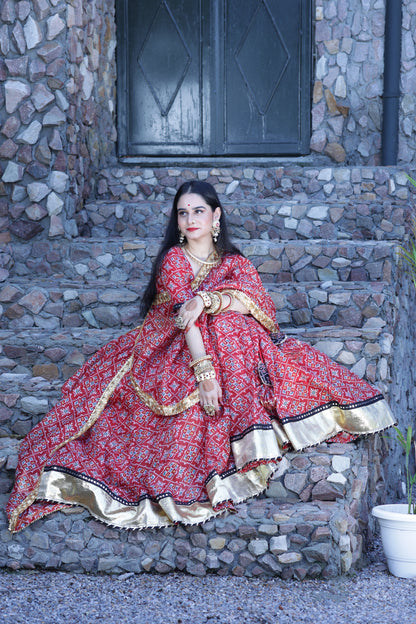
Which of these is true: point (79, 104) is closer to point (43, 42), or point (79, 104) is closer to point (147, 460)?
point (43, 42)

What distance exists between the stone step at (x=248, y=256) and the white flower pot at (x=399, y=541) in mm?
1656

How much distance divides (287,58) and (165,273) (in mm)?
3058

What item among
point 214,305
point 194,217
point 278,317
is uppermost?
point 194,217

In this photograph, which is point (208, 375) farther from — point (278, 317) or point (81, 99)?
point (81, 99)

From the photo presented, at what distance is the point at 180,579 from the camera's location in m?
2.91

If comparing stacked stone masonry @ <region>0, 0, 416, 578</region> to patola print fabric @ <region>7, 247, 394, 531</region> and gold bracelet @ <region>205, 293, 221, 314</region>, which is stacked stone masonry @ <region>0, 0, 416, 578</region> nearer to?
patola print fabric @ <region>7, 247, 394, 531</region>

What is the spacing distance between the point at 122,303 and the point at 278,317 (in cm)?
85

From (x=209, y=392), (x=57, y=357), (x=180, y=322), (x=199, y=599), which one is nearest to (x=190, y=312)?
(x=180, y=322)

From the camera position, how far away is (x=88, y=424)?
3.20 meters

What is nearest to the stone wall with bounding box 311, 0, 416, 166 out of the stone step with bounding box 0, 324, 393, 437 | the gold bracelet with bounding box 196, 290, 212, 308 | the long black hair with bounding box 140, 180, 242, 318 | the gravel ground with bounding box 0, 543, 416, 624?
the stone step with bounding box 0, 324, 393, 437

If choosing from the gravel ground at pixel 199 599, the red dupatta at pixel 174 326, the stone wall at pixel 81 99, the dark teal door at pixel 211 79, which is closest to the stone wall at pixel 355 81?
the stone wall at pixel 81 99

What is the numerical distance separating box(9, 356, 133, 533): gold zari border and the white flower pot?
1.12 metres

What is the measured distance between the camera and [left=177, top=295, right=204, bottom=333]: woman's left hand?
3100 mm

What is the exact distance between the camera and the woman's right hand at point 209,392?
3.04m
